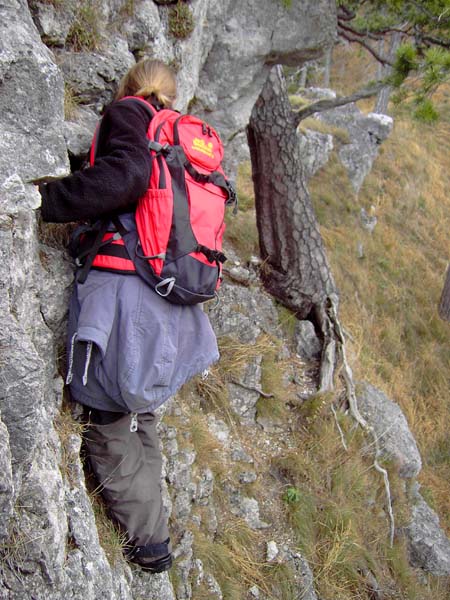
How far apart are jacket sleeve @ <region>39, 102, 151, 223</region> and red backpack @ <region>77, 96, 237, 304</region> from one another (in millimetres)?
84

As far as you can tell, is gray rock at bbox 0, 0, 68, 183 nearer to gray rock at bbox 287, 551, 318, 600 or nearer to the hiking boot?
the hiking boot

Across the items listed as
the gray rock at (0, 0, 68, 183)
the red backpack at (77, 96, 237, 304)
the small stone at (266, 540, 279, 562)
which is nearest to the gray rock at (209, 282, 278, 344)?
the small stone at (266, 540, 279, 562)

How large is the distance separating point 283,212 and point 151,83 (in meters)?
3.16

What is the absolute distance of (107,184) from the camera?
8.44 ft

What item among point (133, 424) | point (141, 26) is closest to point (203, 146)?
point (141, 26)

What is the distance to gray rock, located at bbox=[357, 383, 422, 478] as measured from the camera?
17.9 feet

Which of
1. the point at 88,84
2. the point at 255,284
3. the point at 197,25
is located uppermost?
the point at 197,25

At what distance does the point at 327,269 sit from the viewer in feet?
20.2

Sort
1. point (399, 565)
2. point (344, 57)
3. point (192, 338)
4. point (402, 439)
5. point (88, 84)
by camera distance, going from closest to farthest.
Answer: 1. point (192, 338)
2. point (88, 84)
3. point (399, 565)
4. point (402, 439)
5. point (344, 57)

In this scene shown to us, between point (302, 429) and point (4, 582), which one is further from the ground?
point (4, 582)

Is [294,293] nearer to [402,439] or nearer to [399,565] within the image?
[402,439]

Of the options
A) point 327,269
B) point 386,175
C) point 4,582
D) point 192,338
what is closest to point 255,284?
point 327,269

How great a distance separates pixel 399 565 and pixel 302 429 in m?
1.37

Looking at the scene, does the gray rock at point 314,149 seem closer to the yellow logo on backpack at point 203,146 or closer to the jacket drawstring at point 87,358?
the yellow logo on backpack at point 203,146
